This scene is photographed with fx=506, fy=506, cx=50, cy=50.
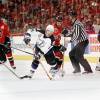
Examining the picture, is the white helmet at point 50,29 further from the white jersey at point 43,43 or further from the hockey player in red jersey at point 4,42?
the hockey player in red jersey at point 4,42

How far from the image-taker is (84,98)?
6.28m

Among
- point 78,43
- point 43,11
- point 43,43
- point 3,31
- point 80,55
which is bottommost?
point 80,55

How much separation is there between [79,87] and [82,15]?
7.28 metres

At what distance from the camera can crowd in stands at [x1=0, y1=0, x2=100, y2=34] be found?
46.4ft

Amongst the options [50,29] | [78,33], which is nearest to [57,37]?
[50,29]

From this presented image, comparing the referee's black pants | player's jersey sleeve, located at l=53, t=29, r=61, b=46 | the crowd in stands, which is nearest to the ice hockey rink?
player's jersey sleeve, located at l=53, t=29, r=61, b=46

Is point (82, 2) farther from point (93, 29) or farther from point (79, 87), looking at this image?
point (79, 87)

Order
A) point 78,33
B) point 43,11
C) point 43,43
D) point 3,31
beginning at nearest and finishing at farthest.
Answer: point 43,43 < point 78,33 < point 3,31 < point 43,11

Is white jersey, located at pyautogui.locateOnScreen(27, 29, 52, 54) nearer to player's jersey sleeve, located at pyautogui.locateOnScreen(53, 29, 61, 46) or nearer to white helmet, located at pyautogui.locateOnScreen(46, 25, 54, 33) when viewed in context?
white helmet, located at pyautogui.locateOnScreen(46, 25, 54, 33)

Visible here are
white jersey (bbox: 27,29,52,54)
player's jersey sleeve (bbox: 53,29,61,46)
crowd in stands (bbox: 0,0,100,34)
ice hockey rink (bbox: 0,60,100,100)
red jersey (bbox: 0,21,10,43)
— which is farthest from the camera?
crowd in stands (bbox: 0,0,100,34)

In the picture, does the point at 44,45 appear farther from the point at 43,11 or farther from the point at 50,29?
the point at 43,11

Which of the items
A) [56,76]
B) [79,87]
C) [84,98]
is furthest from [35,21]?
[84,98]

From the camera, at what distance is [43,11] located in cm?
1516

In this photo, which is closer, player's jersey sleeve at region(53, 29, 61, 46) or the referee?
player's jersey sleeve at region(53, 29, 61, 46)
